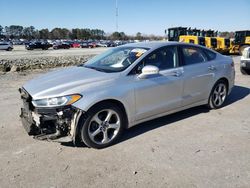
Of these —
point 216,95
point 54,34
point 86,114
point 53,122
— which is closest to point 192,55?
point 216,95

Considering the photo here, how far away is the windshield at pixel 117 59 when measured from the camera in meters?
4.34

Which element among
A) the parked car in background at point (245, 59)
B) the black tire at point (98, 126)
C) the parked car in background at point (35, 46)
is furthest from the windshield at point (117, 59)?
the parked car in background at point (35, 46)

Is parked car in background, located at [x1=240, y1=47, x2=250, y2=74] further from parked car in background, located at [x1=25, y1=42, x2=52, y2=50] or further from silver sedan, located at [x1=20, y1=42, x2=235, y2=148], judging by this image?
parked car in background, located at [x1=25, y1=42, x2=52, y2=50]

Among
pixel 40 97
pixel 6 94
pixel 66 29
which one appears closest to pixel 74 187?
pixel 40 97

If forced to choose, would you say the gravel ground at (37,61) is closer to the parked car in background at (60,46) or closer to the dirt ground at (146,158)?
the dirt ground at (146,158)

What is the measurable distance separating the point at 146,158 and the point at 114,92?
107cm

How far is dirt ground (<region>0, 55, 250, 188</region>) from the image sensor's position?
3104 millimetres

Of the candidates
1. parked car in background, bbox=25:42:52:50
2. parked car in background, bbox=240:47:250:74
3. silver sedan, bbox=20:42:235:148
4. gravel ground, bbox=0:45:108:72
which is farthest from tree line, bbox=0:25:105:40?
silver sedan, bbox=20:42:235:148

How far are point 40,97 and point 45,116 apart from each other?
29cm

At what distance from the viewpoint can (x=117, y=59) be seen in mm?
4699

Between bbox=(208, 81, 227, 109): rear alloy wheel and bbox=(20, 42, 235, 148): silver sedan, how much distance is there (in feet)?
1.17

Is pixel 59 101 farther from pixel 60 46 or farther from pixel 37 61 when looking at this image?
pixel 60 46

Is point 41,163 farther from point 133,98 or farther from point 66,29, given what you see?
point 66,29

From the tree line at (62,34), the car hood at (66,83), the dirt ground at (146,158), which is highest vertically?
the tree line at (62,34)
